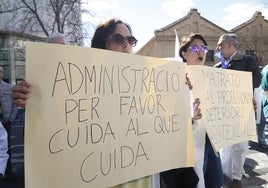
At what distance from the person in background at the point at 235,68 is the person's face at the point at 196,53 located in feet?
5.16

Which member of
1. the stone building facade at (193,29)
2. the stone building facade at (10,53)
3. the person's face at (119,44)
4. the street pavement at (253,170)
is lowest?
the street pavement at (253,170)

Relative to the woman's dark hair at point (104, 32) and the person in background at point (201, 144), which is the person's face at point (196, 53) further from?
the woman's dark hair at point (104, 32)

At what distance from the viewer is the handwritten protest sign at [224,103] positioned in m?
2.78

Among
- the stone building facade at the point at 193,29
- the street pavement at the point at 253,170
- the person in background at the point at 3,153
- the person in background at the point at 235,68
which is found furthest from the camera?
the stone building facade at the point at 193,29

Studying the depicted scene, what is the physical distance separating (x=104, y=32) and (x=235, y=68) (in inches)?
101

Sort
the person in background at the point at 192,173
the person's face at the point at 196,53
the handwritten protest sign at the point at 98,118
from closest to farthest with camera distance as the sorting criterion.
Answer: the handwritten protest sign at the point at 98,118
the person in background at the point at 192,173
the person's face at the point at 196,53

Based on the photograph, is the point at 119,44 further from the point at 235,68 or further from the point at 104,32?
the point at 235,68

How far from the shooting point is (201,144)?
296cm

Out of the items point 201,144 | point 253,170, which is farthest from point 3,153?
point 253,170

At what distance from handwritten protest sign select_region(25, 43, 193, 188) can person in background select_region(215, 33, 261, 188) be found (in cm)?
234

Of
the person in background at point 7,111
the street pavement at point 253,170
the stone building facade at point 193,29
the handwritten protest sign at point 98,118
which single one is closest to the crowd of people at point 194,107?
the handwritten protest sign at point 98,118

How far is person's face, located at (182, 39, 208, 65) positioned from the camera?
3055 millimetres

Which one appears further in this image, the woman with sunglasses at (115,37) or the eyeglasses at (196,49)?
the eyeglasses at (196,49)

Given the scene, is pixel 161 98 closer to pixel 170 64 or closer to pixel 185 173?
pixel 170 64
